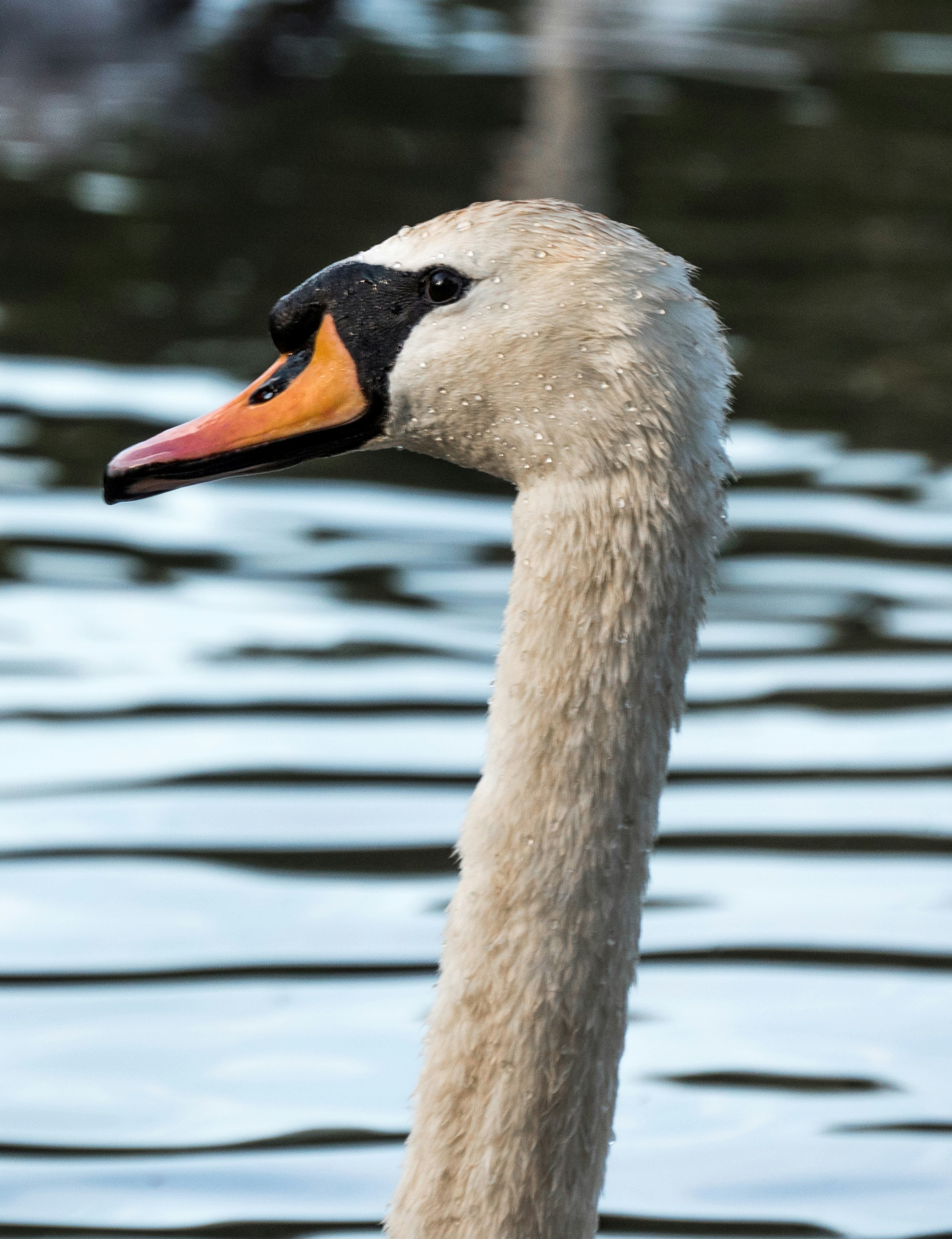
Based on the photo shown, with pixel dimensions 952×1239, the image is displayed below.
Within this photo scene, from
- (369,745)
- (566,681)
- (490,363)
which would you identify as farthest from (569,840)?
(369,745)

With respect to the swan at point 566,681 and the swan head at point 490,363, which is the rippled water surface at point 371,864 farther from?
the swan head at point 490,363

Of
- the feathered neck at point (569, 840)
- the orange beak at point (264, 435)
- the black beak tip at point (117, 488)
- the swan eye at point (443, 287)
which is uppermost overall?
the swan eye at point (443, 287)

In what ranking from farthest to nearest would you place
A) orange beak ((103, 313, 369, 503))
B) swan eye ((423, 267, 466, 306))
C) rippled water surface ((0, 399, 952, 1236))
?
rippled water surface ((0, 399, 952, 1236)) → orange beak ((103, 313, 369, 503)) → swan eye ((423, 267, 466, 306))

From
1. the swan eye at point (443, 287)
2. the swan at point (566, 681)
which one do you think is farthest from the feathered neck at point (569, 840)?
the swan eye at point (443, 287)

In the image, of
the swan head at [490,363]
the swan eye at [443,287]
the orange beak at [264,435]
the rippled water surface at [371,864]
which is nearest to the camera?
the swan head at [490,363]

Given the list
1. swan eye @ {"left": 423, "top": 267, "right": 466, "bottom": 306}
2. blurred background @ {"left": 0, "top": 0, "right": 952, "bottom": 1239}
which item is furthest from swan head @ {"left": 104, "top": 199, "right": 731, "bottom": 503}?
blurred background @ {"left": 0, "top": 0, "right": 952, "bottom": 1239}

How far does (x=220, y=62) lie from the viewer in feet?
51.7

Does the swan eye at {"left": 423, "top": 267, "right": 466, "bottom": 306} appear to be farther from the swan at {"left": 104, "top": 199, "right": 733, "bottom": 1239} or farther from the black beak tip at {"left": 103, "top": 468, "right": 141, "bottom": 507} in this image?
the black beak tip at {"left": 103, "top": 468, "right": 141, "bottom": 507}

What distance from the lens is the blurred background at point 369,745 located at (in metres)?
4.00

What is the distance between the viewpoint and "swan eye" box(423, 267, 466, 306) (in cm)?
273

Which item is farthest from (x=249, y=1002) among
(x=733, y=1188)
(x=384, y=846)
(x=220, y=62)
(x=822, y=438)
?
(x=220, y=62)

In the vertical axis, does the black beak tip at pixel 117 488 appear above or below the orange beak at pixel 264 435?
below

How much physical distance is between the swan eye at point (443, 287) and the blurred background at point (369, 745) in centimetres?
166

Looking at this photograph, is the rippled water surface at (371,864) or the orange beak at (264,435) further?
the rippled water surface at (371,864)
